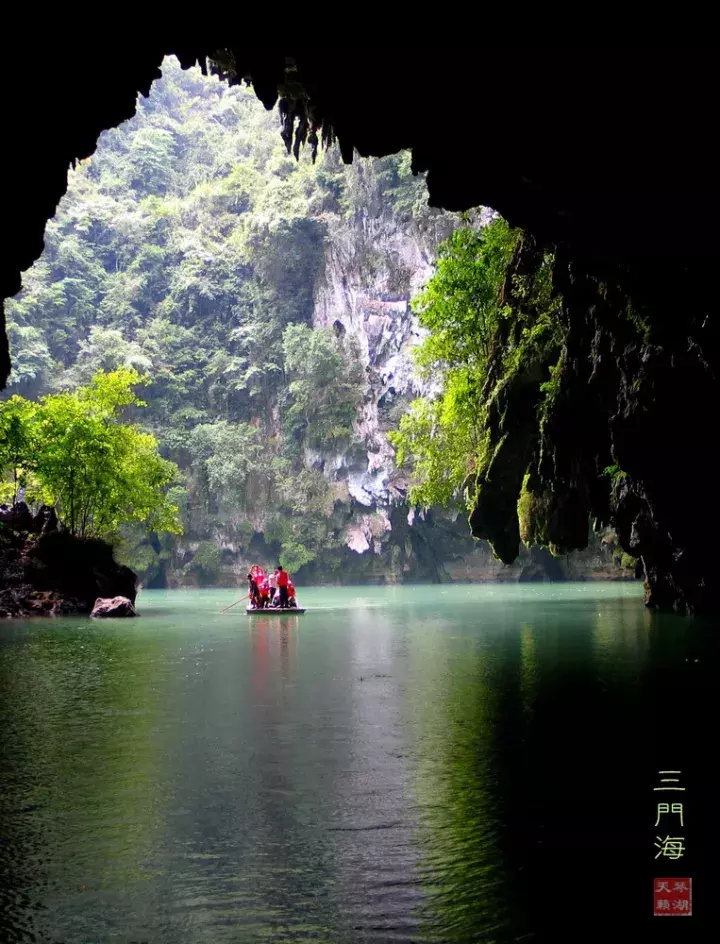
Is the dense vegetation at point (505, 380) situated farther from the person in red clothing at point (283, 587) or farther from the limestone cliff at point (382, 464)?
the limestone cliff at point (382, 464)

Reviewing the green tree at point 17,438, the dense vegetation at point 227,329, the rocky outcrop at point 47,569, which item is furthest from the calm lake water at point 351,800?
the dense vegetation at point 227,329

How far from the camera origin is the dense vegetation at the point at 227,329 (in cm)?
6325

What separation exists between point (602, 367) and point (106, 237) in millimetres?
65183

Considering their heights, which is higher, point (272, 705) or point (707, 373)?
point (707, 373)

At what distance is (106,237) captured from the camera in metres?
76.8

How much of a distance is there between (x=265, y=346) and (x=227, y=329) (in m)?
4.45

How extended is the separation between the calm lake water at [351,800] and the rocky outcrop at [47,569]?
15.5 meters

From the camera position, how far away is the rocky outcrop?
27453 millimetres

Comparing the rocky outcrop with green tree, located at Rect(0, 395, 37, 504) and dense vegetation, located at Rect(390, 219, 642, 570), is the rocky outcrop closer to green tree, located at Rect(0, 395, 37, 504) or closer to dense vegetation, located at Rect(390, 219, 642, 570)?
green tree, located at Rect(0, 395, 37, 504)

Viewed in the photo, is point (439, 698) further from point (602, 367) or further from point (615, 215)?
point (602, 367)

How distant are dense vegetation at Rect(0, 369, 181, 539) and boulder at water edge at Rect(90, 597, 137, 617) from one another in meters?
4.24

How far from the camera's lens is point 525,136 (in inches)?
436

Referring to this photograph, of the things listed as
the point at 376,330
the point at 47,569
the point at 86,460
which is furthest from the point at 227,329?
the point at 47,569

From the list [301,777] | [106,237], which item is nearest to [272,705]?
[301,777]
